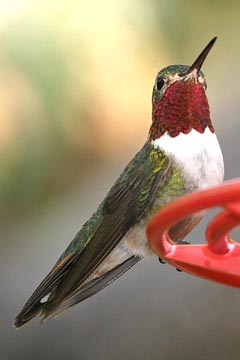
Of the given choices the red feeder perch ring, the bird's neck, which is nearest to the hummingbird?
the bird's neck

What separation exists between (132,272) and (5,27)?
5.82 feet

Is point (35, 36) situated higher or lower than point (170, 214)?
lower

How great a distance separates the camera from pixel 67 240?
5398 mm

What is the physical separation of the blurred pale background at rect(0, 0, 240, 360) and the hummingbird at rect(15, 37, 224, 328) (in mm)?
1018

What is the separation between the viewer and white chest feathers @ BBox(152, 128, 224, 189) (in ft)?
11.2

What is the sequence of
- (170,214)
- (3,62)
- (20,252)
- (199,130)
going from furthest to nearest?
(3,62), (20,252), (199,130), (170,214)

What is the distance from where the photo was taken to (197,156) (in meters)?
3.47

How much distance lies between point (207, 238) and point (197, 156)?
95 centimetres

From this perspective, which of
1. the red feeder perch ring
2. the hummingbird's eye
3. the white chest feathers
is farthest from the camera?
the hummingbird's eye

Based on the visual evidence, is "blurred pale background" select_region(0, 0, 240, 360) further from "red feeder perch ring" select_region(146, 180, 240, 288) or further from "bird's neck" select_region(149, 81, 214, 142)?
"red feeder perch ring" select_region(146, 180, 240, 288)

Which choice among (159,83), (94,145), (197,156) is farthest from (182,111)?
(94,145)

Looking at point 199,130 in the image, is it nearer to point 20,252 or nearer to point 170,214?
point 170,214

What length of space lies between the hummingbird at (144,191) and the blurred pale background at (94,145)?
40.1 inches

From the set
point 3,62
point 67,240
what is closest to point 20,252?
point 67,240
